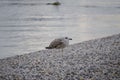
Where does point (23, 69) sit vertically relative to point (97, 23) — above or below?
above

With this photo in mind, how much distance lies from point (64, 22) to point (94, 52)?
16418 mm

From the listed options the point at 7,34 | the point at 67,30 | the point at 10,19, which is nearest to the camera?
the point at 7,34

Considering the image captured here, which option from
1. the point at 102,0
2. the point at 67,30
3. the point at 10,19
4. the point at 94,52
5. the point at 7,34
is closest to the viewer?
the point at 94,52

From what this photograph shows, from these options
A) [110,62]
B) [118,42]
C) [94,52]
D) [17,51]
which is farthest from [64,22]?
[110,62]

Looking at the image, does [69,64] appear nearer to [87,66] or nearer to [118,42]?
[87,66]

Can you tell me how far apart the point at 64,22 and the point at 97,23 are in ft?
8.29

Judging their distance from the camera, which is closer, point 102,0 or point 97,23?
point 97,23

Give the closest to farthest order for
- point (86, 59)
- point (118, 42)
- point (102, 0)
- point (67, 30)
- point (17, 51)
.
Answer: point (86, 59)
point (118, 42)
point (17, 51)
point (67, 30)
point (102, 0)

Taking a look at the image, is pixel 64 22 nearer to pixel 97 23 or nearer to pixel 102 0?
pixel 97 23

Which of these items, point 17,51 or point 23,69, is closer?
point 23,69

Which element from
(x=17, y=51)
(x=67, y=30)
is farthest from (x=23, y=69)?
(x=67, y=30)

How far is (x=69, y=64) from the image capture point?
1003 centimetres

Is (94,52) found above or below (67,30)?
above

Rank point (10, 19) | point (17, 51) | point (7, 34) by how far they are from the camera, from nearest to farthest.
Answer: point (17, 51), point (7, 34), point (10, 19)
